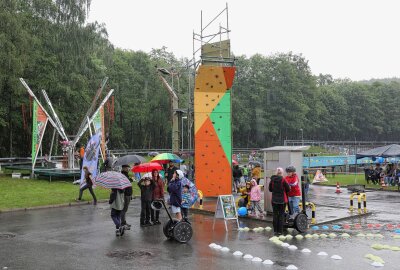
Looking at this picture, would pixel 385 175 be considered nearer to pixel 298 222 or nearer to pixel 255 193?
pixel 255 193

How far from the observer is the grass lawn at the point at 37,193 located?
1936 centimetres

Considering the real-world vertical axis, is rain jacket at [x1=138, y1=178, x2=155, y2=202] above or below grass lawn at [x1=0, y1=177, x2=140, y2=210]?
above

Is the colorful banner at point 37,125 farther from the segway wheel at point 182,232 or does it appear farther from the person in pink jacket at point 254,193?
the segway wheel at point 182,232

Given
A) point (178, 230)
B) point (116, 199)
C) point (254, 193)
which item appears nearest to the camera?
point (178, 230)

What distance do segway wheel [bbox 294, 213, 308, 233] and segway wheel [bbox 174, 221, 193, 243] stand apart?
3.11m

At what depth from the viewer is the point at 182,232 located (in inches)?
444

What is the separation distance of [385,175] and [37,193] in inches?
876

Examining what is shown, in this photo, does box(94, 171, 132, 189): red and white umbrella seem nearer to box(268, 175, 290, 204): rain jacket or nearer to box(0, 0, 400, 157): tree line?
box(268, 175, 290, 204): rain jacket

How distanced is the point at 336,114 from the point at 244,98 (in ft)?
85.3

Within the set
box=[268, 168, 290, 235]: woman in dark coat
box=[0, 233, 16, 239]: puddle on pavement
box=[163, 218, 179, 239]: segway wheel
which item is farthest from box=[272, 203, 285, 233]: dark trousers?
box=[0, 233, 16, 239]: puddle on pavement

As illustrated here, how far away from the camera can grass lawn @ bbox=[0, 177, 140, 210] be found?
762 inches

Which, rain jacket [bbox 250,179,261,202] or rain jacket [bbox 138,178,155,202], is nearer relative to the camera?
rain jacket [bbox 138,178,155,202]

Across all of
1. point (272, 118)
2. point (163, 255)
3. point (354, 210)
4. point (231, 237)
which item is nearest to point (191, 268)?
point (163, 255)

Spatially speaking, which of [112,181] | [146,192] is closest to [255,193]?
[146,192]
